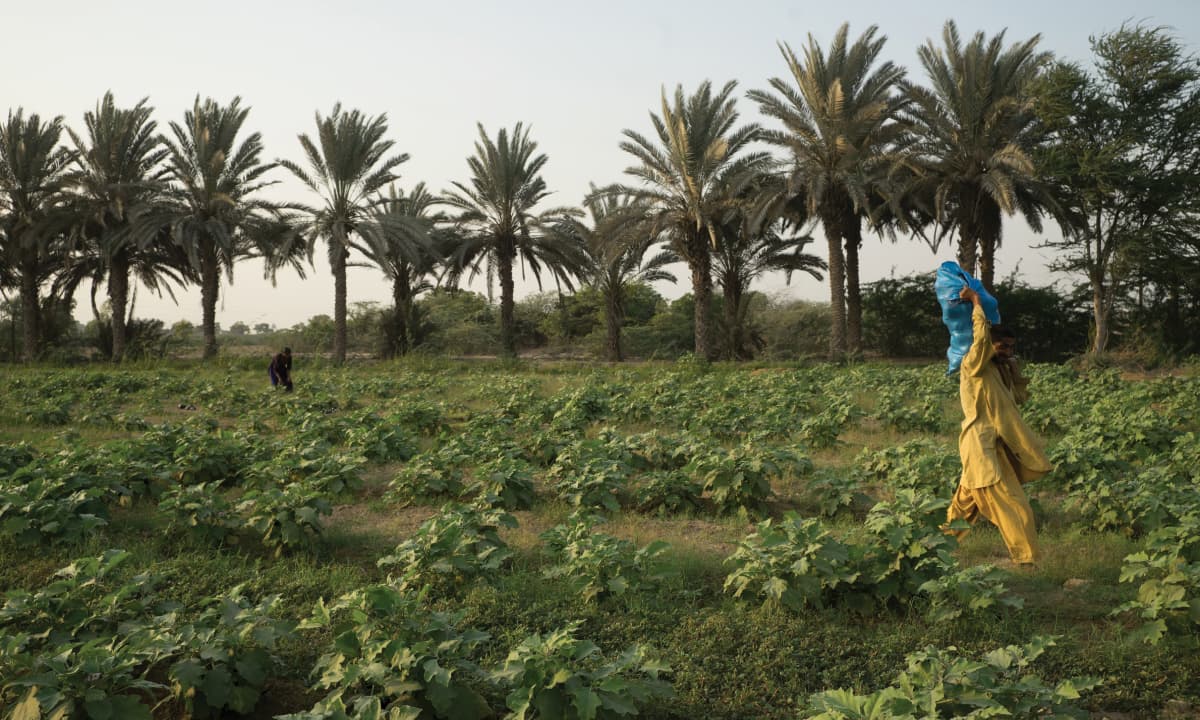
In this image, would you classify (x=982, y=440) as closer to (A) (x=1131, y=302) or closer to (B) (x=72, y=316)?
(A) (x=1131, y=302)

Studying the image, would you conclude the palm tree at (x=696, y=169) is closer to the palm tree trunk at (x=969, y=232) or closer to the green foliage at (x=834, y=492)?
the palm tree trunk at (x=969, y=232)

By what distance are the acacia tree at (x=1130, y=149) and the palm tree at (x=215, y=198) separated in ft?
68.6

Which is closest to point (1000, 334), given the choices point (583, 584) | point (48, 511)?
point (583, 584)

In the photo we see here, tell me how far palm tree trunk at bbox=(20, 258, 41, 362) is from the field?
69.2 ft

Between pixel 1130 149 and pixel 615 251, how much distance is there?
1302 centimetres

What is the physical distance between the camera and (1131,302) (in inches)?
893

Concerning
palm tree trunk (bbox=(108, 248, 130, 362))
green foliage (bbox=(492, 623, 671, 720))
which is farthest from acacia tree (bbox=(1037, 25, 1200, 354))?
palm tree trunk (bbox=(108, 248, 130, 362))

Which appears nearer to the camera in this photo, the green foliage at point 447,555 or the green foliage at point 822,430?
the green foliage at point 447,555

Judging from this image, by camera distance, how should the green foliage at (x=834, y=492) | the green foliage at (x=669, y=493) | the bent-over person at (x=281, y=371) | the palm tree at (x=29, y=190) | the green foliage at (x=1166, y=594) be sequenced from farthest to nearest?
the palm tree at (x=29, y=190) → the bent-over person at (x=281, y=371) → the green foliage at (x=669, y=493) → the green foliage at (x=834, y=492) → the green foliage at (x=1166, y=594)

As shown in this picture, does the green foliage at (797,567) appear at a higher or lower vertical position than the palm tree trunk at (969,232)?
lower

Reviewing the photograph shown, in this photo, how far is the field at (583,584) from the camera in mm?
2859

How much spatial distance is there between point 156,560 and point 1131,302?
25249 mm

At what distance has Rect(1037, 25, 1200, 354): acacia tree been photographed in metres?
19.4

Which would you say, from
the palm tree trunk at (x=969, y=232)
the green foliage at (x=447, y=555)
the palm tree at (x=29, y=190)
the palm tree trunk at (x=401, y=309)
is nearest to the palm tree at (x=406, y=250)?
the palm tree trunk at (x=401, y=309)
